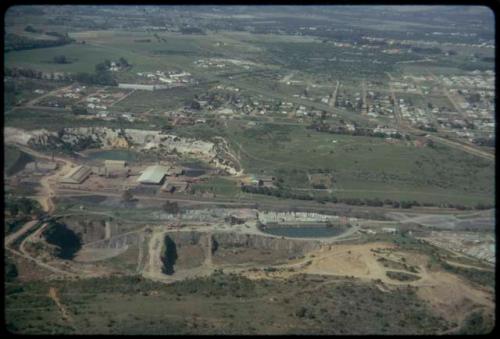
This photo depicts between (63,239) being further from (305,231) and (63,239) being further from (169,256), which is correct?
(305,231)

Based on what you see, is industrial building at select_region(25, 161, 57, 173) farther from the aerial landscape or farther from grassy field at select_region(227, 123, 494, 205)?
grassy field at select_region(227, 123, 494, 205)

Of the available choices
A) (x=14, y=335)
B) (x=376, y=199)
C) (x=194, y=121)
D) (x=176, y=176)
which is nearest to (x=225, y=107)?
(x=194, y=121)

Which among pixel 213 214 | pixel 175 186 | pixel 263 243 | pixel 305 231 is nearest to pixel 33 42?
pixel 175 186

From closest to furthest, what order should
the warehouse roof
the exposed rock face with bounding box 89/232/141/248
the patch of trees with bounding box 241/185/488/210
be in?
the exposed rock face with bounding box 89/232/141/248
the patch of trees with bounding box 241/185/488/210
the warehouse roof

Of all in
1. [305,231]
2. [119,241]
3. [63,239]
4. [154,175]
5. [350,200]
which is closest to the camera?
[119,241]

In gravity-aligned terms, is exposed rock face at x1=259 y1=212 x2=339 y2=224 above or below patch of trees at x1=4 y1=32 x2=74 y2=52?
below

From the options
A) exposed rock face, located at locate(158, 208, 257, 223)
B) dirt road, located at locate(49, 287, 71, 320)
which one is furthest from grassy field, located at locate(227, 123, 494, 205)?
dirt road, located at locate(49, 287, 71, 320)

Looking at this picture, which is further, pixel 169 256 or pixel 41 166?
pixel 41 166
